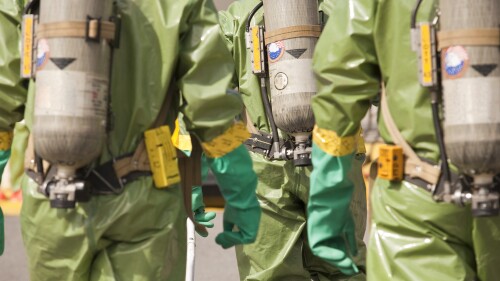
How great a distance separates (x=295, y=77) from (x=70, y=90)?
1.52m

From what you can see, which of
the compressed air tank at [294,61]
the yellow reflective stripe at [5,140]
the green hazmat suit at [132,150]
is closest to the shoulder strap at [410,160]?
the green hazmat suit at [132,150]

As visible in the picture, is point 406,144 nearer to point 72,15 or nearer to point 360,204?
point 72,15

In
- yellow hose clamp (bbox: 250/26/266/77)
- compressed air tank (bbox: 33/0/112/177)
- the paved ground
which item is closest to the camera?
compressed air tank (bbox: 33/0/112/177)

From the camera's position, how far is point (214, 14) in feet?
13.9

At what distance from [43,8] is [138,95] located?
0.42 metres

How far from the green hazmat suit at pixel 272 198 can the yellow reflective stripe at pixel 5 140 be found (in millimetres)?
1349

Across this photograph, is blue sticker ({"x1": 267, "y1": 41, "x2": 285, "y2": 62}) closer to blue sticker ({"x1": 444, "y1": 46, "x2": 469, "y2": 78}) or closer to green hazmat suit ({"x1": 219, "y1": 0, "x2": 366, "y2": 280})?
green hazmat suit ({"x1": 219, "y1": 0, "x2": 366, "y2": 280})

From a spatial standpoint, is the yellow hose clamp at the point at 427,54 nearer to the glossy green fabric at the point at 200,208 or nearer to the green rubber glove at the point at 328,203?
the green rubber glove at the point at 328,203

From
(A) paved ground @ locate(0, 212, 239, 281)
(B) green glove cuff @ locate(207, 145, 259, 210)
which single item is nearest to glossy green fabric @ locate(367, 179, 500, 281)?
(B) green glove cuff @ locate(207, 145, 259, 210)

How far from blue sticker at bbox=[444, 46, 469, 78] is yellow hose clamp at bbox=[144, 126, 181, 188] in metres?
0.98

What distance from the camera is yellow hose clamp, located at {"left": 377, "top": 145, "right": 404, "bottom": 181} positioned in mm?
3984

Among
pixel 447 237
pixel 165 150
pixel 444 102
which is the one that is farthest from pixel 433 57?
pixel 165 150

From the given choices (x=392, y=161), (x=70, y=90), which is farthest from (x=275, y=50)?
(x=70, y=90)

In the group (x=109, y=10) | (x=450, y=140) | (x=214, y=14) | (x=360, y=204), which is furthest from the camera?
(x=360, y=204)
